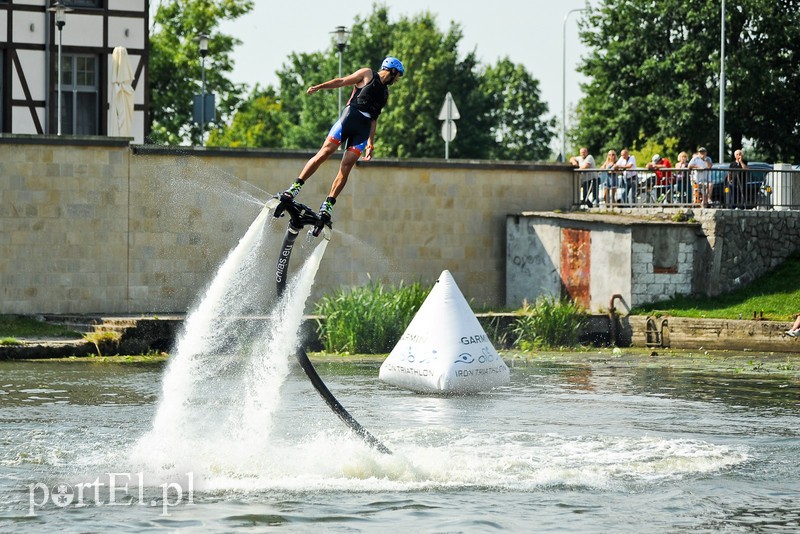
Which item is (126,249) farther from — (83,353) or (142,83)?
(142,83)

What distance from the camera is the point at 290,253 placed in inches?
571

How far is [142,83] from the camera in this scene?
39594 mm

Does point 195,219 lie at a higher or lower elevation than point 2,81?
lower

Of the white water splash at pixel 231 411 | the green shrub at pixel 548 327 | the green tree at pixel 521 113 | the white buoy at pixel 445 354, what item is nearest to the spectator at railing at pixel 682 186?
the green shrub at pixel 548 327

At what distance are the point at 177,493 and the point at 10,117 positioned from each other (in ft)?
85.0

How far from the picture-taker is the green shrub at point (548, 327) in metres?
28.5

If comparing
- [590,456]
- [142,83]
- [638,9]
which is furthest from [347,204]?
[638,9]

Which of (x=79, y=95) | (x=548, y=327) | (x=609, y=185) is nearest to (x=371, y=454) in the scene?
(x=548, y=327)

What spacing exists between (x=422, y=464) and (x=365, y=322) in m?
12.5

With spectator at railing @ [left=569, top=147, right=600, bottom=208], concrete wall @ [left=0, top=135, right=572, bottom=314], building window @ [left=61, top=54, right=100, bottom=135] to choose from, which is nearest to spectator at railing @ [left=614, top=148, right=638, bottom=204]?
spectator at railing @ [left=569, top=147, right=600, bottom=208]

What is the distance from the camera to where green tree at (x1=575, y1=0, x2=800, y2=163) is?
50.9 metres

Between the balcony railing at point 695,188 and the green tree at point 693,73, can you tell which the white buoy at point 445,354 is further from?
the green tree at point 693,73

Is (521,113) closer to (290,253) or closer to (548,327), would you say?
(548,327)

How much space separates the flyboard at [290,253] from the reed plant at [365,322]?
12.1 metres
